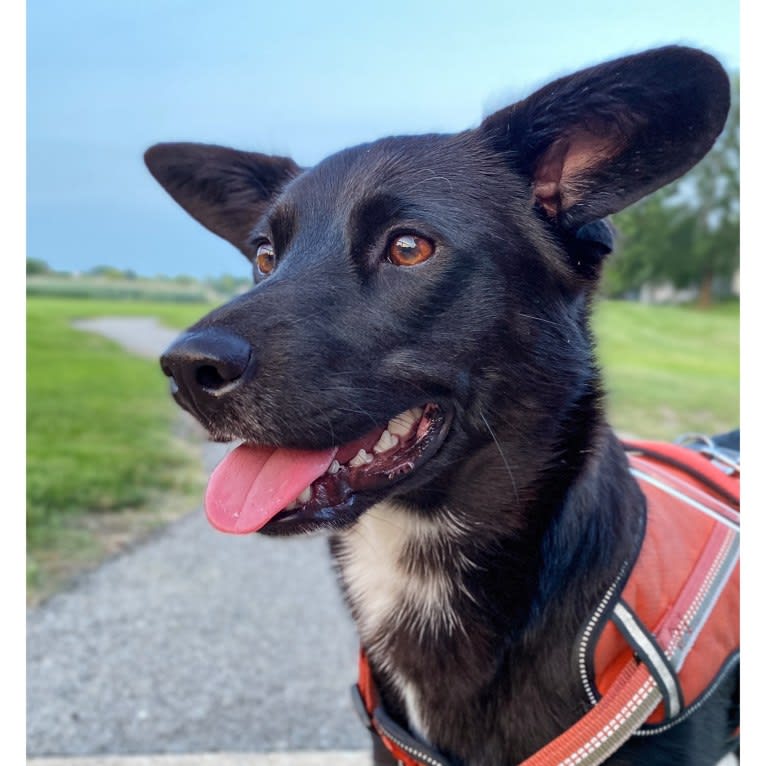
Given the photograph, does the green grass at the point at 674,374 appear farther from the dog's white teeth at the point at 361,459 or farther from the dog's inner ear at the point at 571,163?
the dog's white teeth at the point at 361,459

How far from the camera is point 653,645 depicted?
1293 millimetres

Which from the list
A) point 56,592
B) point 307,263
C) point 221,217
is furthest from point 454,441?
point 56,592

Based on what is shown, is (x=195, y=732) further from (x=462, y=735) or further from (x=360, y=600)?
(x=462, y=735)

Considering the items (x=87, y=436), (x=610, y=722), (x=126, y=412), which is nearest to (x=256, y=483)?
(x=610, y=722)

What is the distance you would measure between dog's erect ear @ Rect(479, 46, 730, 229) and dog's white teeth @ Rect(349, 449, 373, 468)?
567mm

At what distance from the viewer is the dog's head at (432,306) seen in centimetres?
125

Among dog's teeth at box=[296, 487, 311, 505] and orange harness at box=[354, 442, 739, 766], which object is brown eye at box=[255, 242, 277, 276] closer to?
dog's teeth at box=[296, 487, 311, 505]

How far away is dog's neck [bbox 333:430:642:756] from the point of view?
53.4 inches

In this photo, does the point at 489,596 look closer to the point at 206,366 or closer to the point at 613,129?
the point at 206,366

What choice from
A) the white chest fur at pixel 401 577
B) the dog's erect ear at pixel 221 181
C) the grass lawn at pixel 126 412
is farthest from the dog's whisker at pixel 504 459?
the grass lawn at pixel 126 412

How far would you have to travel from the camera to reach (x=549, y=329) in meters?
1.43

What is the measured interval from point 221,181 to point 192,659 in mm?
2045

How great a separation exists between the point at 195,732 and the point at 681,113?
234cm

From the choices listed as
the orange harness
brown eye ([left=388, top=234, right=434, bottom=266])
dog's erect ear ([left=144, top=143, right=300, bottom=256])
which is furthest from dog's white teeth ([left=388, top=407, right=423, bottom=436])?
dog's erect ear ([left=144, top=143, right=300, bottom=256])
